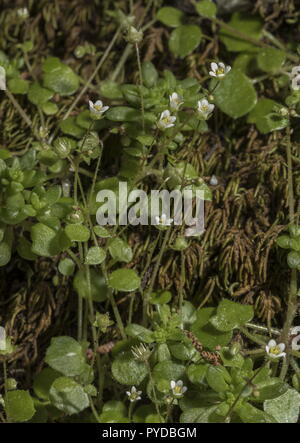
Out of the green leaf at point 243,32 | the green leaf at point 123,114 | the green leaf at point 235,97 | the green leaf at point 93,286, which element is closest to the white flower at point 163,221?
the green leaf at point 93,286

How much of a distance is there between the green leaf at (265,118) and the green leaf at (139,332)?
0.64m

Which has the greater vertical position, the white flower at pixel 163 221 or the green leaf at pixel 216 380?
the white flower at pixel 163 221

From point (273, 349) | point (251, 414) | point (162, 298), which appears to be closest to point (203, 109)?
point (162, 298)

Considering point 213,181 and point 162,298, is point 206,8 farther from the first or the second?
point 162,298

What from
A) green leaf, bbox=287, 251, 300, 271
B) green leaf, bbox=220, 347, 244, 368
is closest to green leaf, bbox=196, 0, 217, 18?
green leaf, bbox=287, 251, 300, 271

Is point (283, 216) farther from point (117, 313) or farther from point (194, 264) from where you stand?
point (117, 313)

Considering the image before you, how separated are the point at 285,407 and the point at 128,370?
14.8 inches

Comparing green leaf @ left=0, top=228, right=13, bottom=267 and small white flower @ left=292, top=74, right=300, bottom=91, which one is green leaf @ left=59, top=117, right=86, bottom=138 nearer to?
green leaf @ left=0, top=228, right=13, bottom=267

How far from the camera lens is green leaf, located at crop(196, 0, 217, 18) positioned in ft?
5.87

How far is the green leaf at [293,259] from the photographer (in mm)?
1457

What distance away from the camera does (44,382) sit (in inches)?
59.5

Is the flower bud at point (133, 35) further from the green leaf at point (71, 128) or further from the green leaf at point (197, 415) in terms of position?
the green leaf at point (197, 415)

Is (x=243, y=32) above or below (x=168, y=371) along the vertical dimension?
above

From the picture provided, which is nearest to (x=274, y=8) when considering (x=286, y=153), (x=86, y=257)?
(x=286, y=153)
